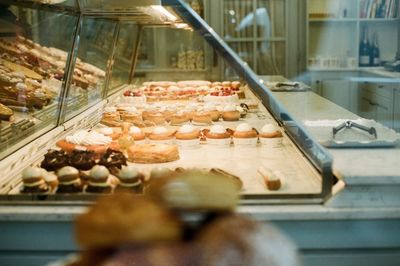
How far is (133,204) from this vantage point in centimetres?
73

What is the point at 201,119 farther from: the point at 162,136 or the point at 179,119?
the point at 162,136

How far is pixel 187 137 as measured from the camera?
8.38ft

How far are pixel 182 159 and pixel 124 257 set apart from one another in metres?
1.61

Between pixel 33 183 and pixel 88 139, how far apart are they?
2.10 feet

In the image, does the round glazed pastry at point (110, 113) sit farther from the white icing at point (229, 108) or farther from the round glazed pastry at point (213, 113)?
the white icing at point (229, 108)

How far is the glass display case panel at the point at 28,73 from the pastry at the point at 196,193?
142 centimetres

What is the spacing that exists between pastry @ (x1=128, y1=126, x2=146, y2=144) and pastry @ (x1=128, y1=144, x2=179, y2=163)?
347 millimetres

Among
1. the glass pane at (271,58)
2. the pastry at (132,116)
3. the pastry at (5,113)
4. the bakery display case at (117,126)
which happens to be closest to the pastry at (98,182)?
the bakery display case at (117,126)

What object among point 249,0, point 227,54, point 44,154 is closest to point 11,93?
point 44,154

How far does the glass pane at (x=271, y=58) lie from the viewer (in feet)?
20.1

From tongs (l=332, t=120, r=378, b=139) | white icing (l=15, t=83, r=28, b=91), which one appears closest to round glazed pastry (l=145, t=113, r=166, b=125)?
white icing (l=15, t=83, r=28, b=91)

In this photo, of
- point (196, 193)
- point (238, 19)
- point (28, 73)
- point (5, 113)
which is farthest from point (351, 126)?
point (238, 19)

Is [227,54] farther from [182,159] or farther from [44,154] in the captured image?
[44,154]

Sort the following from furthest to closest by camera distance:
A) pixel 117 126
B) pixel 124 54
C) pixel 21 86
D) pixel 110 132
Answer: pixel 124 54 < pixel 117 126 < pixel 110 132 < pixel 21 86
